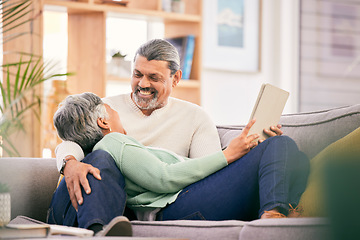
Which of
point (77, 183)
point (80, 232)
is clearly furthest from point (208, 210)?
point (80, 232)

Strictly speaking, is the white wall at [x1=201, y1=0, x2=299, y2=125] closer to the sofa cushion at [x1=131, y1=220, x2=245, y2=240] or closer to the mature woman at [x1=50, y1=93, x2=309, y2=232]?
the mature woman at [x1=50, y1=93, x2=309, y2=232]

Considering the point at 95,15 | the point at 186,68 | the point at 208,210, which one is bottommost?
the point at 208,210

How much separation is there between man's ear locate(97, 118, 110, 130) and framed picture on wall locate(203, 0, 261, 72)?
264cm

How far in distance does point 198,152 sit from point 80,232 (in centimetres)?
103

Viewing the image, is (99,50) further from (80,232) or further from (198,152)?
(80,232)

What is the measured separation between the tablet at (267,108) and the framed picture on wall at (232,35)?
266cm

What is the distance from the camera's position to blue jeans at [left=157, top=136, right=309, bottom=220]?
175 cm

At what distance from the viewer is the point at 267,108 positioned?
1938 mm

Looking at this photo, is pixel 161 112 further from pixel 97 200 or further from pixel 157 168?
pixel 97 200

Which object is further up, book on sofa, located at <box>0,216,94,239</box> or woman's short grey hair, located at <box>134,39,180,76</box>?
woman's short grey hair, located at <box>134,39,180,76</box>

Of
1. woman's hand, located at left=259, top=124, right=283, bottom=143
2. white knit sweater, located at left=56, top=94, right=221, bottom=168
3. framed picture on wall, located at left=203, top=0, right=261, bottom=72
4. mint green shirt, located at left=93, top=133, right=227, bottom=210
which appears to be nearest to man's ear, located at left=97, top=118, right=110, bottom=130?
mint green shirt, located at left=93, top=133, right=227, bottom=210

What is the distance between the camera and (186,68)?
4258mm

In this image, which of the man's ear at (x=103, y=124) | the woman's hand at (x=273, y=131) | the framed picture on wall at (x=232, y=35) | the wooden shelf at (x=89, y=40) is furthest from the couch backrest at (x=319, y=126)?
the framed picture on wall at (x=232, y=35)

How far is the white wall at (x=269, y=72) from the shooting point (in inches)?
187
